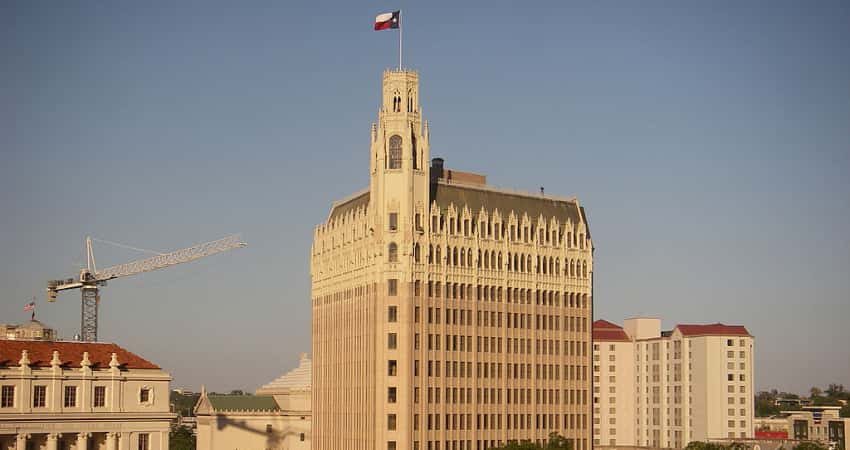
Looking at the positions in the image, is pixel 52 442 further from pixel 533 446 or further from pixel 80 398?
pixel 533 446

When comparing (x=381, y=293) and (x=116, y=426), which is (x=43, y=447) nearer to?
(x=116, y=426)

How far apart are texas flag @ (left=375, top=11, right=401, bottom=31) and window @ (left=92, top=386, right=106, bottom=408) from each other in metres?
78.2

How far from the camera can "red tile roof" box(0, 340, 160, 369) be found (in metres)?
138

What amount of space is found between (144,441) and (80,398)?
959cm

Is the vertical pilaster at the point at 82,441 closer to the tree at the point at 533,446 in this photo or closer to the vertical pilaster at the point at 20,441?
the vertical pilaster at the point at 20,441

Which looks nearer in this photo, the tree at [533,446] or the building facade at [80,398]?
the building facade at [80,398]

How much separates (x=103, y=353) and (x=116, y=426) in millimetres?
10174

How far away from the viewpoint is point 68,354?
143375 millimetres

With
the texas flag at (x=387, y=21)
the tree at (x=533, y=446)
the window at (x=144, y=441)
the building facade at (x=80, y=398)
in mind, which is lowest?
the tree at (x=533, y=446)

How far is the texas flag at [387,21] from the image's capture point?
19312 cm

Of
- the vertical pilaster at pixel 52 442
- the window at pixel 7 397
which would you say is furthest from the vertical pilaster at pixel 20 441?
the window at pixel 7 397

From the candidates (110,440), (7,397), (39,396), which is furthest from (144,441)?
(7,397)

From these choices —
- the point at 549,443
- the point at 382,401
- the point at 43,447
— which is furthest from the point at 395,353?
the point at 43,447

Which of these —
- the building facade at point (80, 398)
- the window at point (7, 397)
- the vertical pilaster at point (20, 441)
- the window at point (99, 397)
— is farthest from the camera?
the window at point (99, 397)
